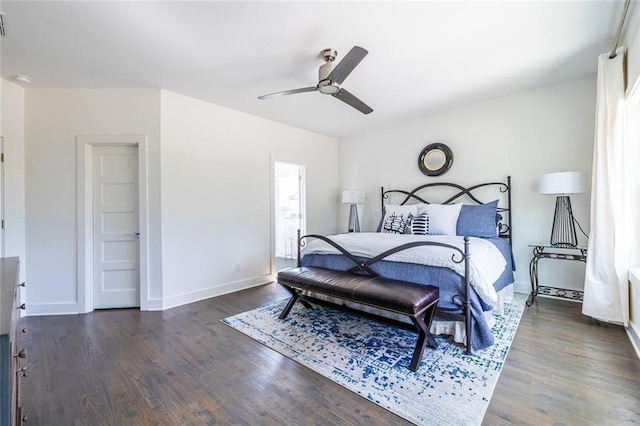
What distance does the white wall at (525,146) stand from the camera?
340 cm

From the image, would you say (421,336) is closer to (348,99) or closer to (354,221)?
(348,99)

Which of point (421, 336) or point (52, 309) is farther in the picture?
point (52, 309)

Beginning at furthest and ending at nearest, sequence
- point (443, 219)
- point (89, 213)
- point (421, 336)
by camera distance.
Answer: point (443, 219)
point (89, 213)
point (421, 336)

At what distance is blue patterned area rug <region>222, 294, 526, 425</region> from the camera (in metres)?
1.66

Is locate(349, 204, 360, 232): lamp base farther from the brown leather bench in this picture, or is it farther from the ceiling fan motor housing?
the ceiling fan motor housing

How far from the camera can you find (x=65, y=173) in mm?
3268

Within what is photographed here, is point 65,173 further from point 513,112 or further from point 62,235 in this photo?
point 513,112

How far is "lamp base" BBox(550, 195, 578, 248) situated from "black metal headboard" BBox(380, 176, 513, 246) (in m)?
0.51

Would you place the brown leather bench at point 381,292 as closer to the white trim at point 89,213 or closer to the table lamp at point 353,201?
the white trim at point 89,213

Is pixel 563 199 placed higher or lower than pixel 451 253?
higher

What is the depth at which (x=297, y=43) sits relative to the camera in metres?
2.47

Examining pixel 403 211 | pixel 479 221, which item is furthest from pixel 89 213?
pixel 479 221

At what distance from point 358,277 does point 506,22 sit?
2464 mm

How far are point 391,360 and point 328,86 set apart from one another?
7.67ft
